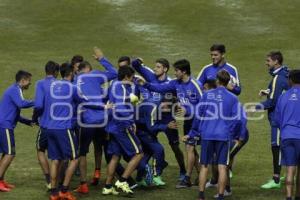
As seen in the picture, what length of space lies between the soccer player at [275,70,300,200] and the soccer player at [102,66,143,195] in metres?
2.82

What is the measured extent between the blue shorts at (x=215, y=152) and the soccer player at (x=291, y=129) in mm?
991

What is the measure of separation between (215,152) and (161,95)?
2.60 meters

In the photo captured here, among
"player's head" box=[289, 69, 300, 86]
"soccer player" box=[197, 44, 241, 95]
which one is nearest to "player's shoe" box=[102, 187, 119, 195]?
"soccer player" box=[197, 44, 241, 95]

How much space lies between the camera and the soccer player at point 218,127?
12.5 meters

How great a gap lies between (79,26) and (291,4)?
11.6m

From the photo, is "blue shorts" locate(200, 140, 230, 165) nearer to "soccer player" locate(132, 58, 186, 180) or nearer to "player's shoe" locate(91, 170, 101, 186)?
"soccer player" locate(132, 58, 186, 180)

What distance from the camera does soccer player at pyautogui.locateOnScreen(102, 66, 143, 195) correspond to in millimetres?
13414

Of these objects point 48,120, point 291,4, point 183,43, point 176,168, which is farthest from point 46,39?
point 48,120

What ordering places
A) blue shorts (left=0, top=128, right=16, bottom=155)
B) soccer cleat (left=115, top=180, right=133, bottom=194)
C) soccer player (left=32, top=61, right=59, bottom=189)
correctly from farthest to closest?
1. blue shorts (left=0, top=128, right=16, bottom=155)
2. soccer cleat (left=115, top=180, right=133, bottom=194)
3. soccer player (left=32, top=61, right=59, bottom=189)

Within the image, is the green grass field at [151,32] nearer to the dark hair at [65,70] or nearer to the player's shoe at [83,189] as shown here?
the player's shoe at [83,189]

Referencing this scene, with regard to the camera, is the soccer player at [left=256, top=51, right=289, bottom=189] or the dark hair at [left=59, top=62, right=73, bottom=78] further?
the soccer player at [left=256, top=51, right=289, bottom=189]

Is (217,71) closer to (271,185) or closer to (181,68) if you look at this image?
(181,68)

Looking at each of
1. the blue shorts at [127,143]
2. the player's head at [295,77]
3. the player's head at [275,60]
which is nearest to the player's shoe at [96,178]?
the blue shorts at [127,143]

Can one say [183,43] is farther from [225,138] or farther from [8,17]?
[225,138]
